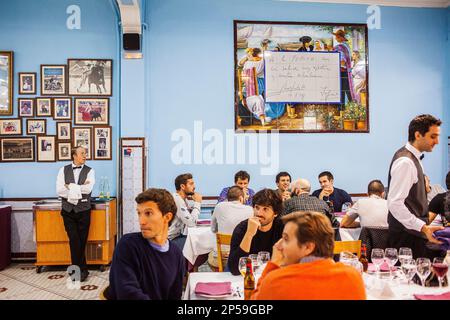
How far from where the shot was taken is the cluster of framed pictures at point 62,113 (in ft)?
19.9

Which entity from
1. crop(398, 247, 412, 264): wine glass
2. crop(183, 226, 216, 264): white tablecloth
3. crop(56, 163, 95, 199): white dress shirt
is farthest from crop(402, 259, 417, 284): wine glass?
crop(56, 163, 95, 199): white dress shirt

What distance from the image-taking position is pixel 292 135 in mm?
6297

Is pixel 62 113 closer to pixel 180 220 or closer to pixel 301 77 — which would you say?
pixel 180 220

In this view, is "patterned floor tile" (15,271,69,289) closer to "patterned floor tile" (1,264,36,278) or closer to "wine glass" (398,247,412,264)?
"patterned floor tile" (1,264,36,278)

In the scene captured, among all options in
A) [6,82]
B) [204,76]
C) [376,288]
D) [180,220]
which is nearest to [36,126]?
[6,82]

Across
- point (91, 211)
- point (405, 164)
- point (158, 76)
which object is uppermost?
point (158, 76)

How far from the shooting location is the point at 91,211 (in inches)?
215

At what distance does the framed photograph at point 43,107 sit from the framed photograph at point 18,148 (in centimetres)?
41

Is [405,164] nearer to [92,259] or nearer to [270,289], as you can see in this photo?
[270,289]

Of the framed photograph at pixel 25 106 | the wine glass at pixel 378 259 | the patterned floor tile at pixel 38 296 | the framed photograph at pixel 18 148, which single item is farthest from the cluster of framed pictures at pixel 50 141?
the wine glass at pixel 378 259

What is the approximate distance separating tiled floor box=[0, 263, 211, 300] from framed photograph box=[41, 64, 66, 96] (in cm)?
251

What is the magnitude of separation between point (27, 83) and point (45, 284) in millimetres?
2964

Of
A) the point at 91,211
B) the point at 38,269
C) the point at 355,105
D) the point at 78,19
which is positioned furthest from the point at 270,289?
the point at 78,19

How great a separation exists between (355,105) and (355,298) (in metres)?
5.24
